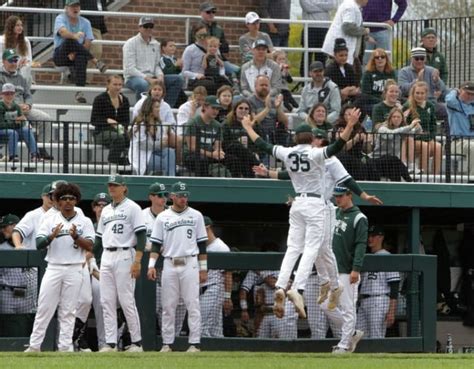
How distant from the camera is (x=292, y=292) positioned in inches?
596

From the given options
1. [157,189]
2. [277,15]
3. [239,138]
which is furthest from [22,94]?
[277,15]

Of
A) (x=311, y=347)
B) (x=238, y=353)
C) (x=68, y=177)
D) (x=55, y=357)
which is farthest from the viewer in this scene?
(x=68, y=177)

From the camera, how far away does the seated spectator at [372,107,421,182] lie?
19.8 metres

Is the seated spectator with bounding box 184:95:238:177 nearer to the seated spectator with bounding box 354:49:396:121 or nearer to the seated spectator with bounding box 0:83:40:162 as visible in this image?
the seated spectator with bounding box 0:83:40:162

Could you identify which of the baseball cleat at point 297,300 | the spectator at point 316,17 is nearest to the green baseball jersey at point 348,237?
the baseball cleat at point 297,300

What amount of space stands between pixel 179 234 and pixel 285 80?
19.5 ft

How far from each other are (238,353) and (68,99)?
7411mm

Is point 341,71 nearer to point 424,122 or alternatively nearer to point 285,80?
point 285,80

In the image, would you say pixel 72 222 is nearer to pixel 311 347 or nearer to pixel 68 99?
pixel 311 347

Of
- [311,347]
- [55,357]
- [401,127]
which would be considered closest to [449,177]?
[401,127]

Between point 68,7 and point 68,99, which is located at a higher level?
point 68,7

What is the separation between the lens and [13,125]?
1889cm

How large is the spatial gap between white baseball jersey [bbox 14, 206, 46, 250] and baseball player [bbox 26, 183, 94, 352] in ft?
5.24

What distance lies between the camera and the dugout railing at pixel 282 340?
16953 mm
